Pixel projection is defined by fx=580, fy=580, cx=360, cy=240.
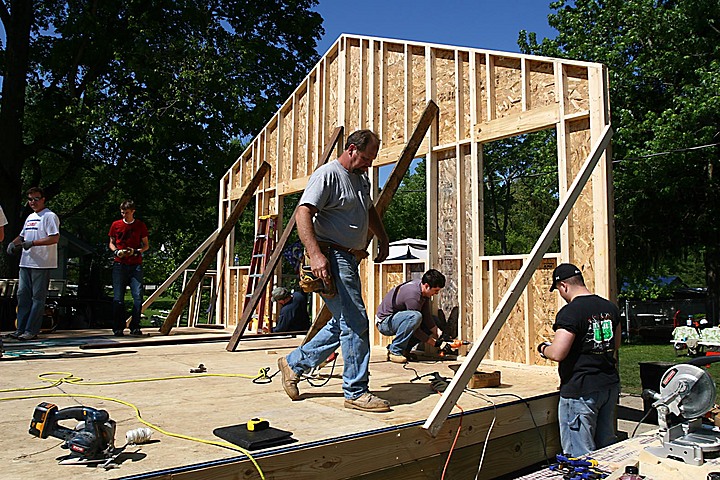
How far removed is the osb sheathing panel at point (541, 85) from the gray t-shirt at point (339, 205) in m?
2.41

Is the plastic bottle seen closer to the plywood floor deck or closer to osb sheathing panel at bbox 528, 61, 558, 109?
the plywood floor deck

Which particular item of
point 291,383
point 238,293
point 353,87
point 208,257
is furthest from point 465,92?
point 238,293

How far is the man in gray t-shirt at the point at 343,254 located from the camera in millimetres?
3086

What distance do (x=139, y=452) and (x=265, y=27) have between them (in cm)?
1561

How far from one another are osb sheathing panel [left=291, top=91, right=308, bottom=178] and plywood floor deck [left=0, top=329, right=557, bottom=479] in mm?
3321

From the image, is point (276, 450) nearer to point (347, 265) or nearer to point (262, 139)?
point (347, 265)

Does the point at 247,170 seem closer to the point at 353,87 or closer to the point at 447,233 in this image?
the point at 353,87

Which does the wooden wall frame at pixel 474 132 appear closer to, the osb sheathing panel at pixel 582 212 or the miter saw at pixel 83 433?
the osb sheathing panel at pixel 582 212

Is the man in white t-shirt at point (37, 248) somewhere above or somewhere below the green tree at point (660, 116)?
below

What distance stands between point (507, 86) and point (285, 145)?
4.18m

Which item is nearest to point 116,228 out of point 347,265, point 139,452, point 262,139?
point 262,139

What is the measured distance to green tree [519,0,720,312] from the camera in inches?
491

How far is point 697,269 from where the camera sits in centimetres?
3425

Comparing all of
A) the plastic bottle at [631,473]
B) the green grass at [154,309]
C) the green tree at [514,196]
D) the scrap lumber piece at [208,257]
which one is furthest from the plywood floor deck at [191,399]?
the green tree at [514,196]
